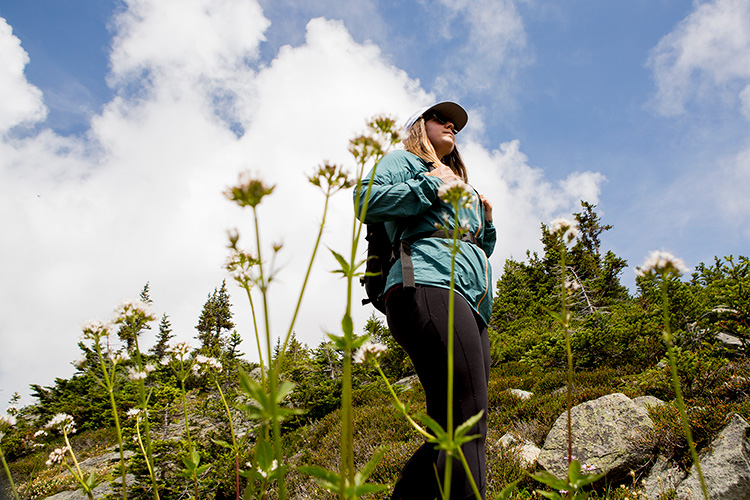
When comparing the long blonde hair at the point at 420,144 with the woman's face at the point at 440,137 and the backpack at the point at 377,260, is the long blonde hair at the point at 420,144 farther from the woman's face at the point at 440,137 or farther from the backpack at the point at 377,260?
the backpack at the point at 377,260

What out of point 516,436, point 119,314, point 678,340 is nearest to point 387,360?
point 516,436

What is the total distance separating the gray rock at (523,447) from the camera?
3991 mm

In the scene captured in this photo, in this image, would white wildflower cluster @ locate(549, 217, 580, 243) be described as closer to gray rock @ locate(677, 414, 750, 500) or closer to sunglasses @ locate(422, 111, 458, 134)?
sunglasses @ locate(422, 111, 458, 134)

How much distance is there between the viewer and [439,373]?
1.68 meters

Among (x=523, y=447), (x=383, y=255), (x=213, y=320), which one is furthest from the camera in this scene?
(x=213, y=320)

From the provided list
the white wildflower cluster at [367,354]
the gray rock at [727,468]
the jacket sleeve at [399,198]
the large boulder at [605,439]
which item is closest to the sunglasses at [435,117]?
the jacket sleeve at [399,198]

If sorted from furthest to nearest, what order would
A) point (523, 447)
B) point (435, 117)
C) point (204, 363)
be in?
point (523, 447) → point (435, 117) → point (204, 363)

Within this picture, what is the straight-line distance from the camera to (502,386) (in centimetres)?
695

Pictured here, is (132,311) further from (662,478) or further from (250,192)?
(662,478)

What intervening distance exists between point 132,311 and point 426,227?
1.30 m

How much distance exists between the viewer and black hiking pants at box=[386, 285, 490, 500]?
5.33 ft

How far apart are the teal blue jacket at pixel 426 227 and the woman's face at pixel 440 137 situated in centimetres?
64

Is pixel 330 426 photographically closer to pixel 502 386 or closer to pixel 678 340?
pixel 502 386

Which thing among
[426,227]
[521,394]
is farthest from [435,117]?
[521,394]
